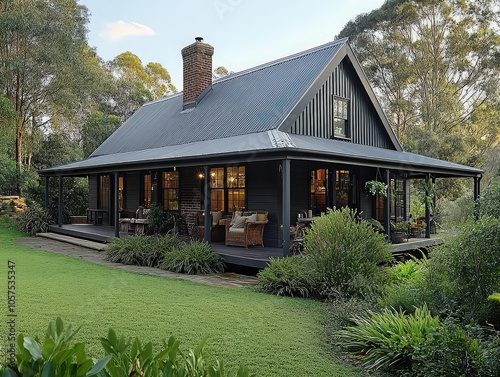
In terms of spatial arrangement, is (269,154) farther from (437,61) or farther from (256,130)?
(437,61)

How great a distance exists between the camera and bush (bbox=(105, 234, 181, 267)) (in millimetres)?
10383

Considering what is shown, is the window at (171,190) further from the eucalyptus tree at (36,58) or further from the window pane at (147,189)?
the eucalyptus tree at (36,58)

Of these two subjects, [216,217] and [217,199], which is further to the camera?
[217,199]

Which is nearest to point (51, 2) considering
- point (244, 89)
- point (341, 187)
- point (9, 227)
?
point (9, 227)

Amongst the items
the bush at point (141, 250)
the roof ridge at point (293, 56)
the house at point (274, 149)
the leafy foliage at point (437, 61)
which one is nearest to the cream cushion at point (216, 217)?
the house at point (274, 149)

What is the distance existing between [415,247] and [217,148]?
5.81m

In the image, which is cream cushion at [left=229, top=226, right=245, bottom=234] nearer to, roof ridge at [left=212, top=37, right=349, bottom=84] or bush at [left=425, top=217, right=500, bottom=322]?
roof ridge at [left=212, top=37, right=349, bottom=84]

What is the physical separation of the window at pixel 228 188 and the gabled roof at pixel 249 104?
1048mm

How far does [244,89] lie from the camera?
47.2 feet

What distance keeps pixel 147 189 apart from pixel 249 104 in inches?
211

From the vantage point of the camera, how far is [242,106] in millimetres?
13414

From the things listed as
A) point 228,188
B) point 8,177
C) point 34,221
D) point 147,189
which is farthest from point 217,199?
point 8,177

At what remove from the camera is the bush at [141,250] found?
10.4m

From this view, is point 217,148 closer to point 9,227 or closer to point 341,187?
point 341,187
